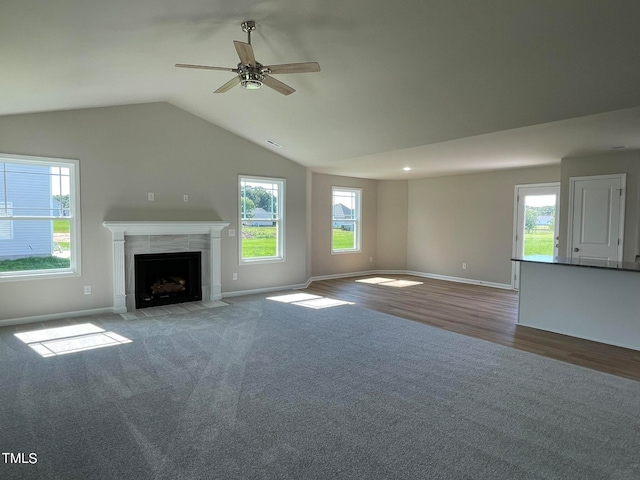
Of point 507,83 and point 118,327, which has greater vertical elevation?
point 507,83

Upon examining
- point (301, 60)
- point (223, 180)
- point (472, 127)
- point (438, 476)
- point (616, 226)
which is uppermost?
point (301, 60)

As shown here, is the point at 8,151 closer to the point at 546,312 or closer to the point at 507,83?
the point at 507,83

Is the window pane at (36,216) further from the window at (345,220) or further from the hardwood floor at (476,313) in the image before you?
the window at (345,220)

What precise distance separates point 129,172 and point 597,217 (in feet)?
23.6

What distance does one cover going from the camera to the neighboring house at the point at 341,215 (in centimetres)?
893

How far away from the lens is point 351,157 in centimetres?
644

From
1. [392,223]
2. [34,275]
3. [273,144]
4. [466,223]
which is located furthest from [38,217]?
[466,223]

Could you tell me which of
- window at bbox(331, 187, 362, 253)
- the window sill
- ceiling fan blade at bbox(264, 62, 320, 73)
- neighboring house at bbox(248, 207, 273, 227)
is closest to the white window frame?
the window sill

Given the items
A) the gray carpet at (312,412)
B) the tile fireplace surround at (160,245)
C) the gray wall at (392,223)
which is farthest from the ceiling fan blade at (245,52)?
the gray wall at (392,223)

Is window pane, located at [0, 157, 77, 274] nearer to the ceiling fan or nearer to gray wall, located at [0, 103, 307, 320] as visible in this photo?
gray wall, located at [0, 103, 307, 320]

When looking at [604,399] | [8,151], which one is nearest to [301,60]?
[8,151]

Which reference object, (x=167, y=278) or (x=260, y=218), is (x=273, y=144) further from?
(x=167, y=278)

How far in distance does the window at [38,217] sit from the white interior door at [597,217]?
24.0 ft

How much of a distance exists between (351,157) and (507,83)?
309cm
